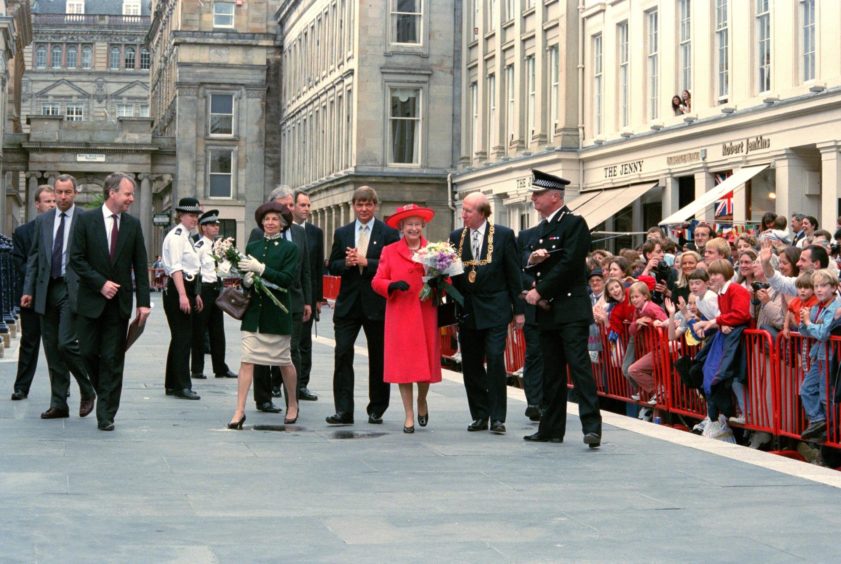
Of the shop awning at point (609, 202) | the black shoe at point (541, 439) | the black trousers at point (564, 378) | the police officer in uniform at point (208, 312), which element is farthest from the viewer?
the shop awning at point (609, 202)

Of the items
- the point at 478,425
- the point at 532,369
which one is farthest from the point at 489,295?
the point at 532,369

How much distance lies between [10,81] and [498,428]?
74978 mm

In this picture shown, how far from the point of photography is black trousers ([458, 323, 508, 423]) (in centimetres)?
1226

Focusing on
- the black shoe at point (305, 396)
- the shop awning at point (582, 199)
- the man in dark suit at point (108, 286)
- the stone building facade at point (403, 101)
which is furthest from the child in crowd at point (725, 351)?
the stone building facade at point (403, 101)

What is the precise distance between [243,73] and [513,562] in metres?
70.9

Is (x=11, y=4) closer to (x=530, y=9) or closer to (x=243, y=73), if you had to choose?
(x=243, y=73)

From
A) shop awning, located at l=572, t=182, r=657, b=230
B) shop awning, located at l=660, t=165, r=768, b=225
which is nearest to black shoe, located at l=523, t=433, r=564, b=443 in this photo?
shop awning, located at l=660, t=165, r=768, b=225

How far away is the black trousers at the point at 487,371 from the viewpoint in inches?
483

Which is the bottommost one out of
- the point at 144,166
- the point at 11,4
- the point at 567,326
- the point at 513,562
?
the point at 513,562

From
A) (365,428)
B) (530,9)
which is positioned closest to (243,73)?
(530,9)

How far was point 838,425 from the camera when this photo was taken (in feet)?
38.6

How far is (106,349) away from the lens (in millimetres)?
12062

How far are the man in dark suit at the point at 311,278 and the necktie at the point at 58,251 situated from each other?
7.19 ft

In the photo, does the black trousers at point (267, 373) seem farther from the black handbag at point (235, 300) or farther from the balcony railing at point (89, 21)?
the balcony railing at point (89, 21)
